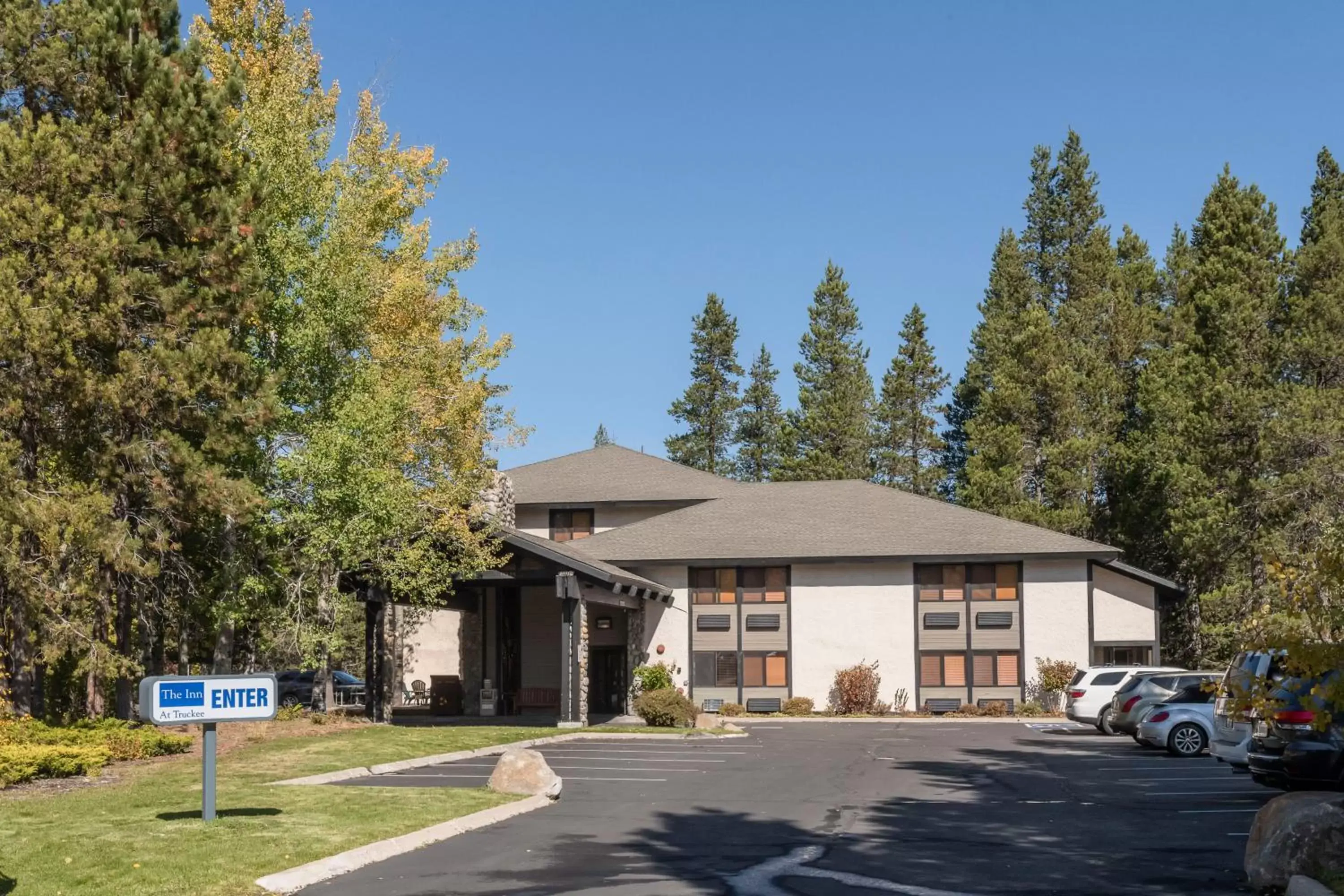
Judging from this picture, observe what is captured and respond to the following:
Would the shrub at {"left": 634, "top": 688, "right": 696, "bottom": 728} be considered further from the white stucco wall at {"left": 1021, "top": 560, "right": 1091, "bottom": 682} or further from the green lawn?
the white stucco wall at {"left": 1021, "top": 560, "right": 1091, "bottom": 682}

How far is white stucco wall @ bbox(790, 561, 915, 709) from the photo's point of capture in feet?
144

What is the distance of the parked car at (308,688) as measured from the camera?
49625 millimetres

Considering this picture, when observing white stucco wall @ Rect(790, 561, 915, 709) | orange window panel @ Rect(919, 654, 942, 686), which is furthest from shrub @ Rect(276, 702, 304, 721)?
orange window panel @ Rect(919, 654, 942, 686)

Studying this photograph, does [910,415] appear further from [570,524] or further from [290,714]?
[290,714]

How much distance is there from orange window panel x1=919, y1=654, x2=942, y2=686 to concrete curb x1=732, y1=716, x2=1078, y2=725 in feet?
5.13

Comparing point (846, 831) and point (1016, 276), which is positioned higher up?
point (1016, 276)

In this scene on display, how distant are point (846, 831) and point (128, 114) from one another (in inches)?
802

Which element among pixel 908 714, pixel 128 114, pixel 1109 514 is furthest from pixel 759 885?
pixel 1109 514

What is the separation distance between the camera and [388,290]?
34.8 meters

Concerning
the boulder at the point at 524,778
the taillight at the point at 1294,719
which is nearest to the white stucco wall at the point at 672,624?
the boulder at the point at 524,778

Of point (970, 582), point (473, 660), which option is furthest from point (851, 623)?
point (473, 660)

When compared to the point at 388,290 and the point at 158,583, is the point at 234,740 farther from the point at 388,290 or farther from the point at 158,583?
the point at 388,290

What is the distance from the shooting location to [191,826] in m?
14.4

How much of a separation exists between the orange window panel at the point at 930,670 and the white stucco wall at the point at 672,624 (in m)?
7.42
